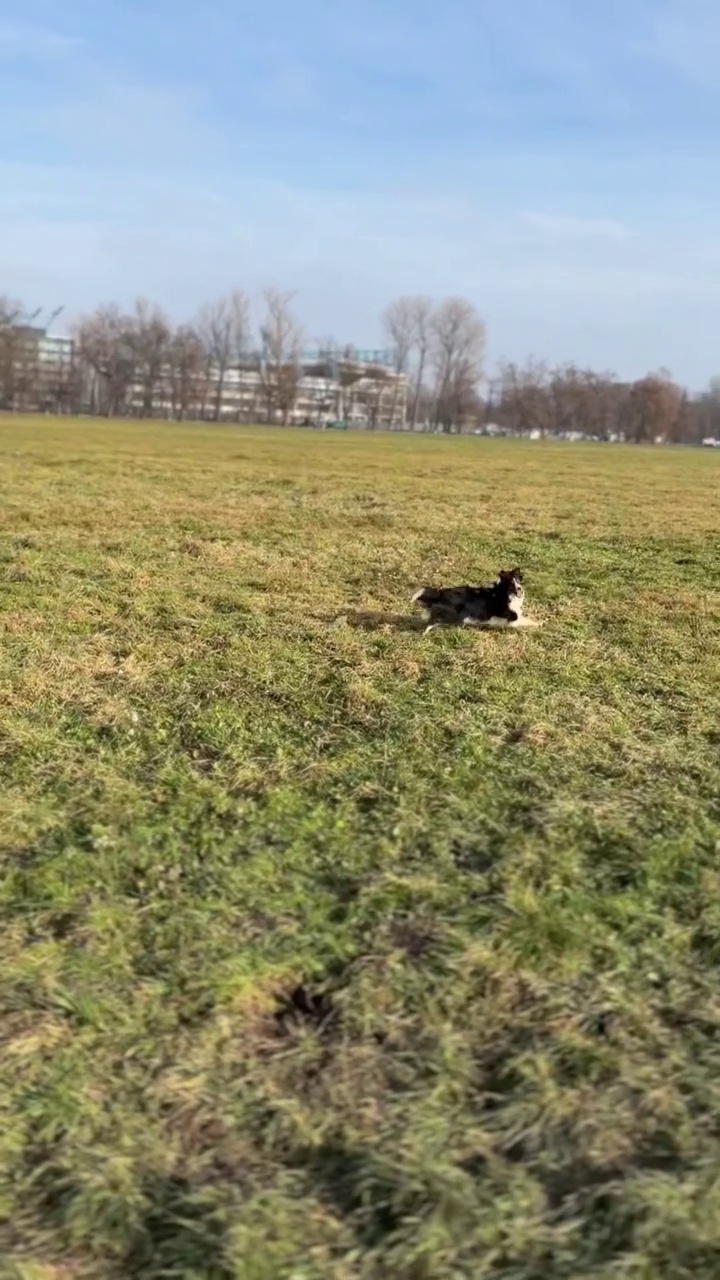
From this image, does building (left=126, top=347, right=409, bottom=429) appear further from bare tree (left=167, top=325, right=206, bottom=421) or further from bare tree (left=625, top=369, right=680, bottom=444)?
bare tree (left=625, top=369, right=680, bottom=444)

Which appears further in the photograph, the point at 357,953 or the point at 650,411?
the point at 650,411

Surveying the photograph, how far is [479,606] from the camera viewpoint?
21.7ft

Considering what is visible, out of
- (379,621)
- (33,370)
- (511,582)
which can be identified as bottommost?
(379,621)

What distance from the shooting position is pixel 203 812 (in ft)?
12.3

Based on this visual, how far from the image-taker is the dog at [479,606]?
655cm

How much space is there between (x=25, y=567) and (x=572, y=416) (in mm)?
110859

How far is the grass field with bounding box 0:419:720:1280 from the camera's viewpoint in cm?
204

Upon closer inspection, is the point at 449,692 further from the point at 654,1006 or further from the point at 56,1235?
the point at 56,1235

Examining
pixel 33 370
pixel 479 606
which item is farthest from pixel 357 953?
pixel 33 370

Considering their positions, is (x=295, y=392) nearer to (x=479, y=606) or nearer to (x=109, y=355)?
(x=109, y=355)

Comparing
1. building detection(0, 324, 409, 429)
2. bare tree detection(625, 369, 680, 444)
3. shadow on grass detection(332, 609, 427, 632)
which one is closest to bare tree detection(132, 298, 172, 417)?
building detection(0, 324, 409, 429)

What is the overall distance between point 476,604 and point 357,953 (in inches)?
157

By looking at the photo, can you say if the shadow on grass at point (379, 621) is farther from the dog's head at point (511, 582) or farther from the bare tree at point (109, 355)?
the bare tree at point (109, 355)

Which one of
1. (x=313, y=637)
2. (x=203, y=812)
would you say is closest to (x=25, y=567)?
(x=313, y=637)
